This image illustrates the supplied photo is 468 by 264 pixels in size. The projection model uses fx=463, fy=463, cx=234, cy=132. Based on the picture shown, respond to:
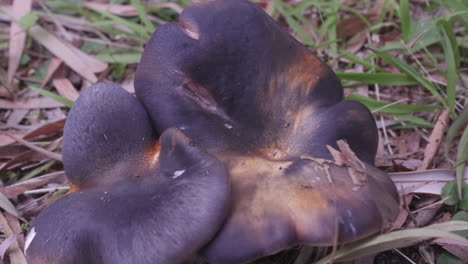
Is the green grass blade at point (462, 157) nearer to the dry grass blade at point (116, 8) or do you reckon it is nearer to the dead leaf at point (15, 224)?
the dead leaf at point (15, 224)

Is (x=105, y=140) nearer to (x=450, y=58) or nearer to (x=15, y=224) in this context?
(x=15, y=224)

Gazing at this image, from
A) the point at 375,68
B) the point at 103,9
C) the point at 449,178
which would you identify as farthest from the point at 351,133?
the point at 103,9

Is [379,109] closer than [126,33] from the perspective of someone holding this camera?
Yes

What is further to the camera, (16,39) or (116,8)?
(116,8)

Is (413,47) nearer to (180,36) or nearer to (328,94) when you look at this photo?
(328,94)

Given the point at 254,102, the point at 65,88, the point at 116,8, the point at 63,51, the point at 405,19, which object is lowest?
the point at 65,88

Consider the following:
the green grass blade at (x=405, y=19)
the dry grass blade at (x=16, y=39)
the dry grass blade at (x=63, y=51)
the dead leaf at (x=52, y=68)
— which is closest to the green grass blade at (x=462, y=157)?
the green grass blade at (x=405, y=19)

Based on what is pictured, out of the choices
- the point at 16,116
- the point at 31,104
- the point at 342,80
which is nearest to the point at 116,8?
the point at 31,104
